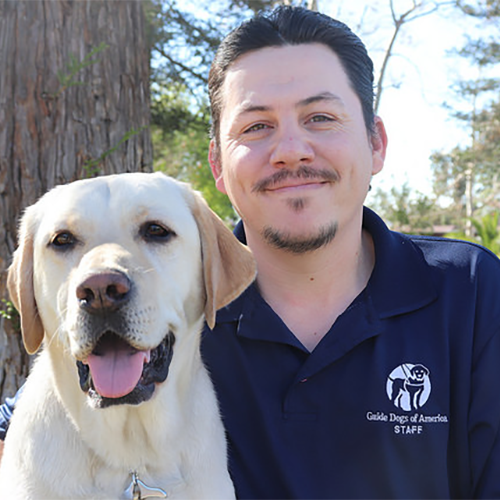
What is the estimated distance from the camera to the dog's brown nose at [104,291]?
6.04 feet

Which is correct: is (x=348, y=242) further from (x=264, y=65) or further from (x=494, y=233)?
(x=494, y=233)

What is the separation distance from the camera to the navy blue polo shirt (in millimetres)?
2357

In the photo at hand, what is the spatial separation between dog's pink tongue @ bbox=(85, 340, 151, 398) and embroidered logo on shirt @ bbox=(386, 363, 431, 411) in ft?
3.35

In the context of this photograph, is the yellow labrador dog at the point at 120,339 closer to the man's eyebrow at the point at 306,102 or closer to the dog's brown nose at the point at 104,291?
the dog's brown nose at the point at 104,291

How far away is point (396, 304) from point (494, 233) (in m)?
14.4

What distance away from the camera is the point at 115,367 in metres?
1.99

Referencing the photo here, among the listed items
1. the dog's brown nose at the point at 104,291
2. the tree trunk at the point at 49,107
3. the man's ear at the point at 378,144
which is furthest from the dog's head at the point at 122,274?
the tree trunk at the point at 49,107

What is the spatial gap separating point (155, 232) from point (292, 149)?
2.37 feet

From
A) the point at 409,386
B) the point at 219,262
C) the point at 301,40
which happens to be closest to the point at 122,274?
the point at 219,262

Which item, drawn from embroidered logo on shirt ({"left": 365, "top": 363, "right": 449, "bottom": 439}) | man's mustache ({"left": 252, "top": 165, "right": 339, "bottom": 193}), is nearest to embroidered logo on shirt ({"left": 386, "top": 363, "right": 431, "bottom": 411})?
embroidered logo on shirt ({"left": 365, "top": 363, "right": 449, "bottom": 439})

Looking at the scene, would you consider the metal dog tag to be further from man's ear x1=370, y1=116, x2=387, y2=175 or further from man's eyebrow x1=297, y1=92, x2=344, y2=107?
man's ear x1=370, y1=116, x2=387, y2=175

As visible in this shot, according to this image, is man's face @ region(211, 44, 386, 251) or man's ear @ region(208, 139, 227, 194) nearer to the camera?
man's face @ region(211, 44, 386, 251)

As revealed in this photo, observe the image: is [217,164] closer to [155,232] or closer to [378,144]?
[378,144]

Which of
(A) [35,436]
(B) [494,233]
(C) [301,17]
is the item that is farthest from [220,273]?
(B) [494,233]
